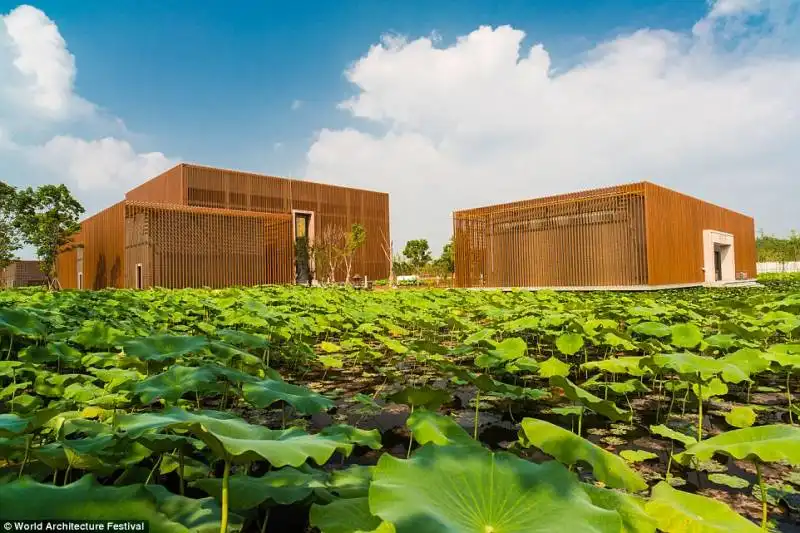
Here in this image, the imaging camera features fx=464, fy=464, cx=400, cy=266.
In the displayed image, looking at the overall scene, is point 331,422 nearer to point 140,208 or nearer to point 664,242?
point 664,242

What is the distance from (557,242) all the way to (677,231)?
5.15m

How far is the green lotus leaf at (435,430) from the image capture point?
1625 mm

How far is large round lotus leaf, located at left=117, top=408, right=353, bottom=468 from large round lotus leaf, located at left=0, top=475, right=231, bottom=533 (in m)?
0.14

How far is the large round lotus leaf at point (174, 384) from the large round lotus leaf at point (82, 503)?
0.78 metres

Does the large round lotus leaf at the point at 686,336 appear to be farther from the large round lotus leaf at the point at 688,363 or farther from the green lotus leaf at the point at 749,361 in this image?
the large round lotus leaf at the point at 688,363

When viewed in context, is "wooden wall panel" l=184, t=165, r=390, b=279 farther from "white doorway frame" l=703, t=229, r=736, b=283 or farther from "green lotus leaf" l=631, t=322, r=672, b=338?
"green lotus leaf" l=631, t=322, r=672, b=338

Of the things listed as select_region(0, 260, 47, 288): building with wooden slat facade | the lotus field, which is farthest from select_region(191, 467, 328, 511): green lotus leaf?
select_region(0, 260, 47, 288): building with wooden slat facade

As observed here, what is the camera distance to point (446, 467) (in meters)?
1.17

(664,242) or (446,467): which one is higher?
(664,242)

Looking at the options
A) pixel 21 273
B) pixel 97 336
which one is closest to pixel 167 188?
pixel 21 273

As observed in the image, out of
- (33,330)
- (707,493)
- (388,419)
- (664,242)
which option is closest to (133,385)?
(388,419)

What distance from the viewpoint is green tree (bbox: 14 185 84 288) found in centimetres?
2691

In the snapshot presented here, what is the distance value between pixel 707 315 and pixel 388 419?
5.52m

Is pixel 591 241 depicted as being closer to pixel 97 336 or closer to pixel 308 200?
pixel 97 336
